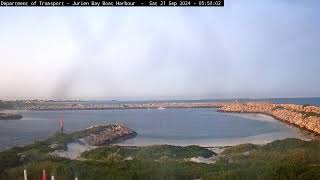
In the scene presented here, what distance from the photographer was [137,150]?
3875 millimetres

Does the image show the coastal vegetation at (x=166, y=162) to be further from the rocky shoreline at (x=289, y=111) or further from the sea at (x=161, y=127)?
the rocky shoreline at (x=289, y=111)

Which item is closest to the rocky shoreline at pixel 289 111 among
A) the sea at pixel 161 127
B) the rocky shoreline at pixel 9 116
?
the sea at pixel 161 127

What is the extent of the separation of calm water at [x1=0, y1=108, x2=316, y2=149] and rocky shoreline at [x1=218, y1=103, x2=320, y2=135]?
10 cm

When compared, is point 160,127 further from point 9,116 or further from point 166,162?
point 9,116

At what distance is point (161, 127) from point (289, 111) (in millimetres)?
1473

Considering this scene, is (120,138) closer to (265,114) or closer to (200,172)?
(200,172)

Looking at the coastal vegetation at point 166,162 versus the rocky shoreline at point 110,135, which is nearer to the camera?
the coastal vegetation at point 166,162

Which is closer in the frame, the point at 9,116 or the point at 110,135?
the point at 9,116

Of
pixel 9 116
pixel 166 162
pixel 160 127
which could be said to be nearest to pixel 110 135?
pixel 160 127

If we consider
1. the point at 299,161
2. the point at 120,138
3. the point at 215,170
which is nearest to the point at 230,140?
Result: the point at 215,170

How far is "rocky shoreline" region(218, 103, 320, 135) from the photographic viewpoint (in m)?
4.09

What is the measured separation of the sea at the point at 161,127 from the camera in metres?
3.73

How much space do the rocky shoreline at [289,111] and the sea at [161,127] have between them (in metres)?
0.09

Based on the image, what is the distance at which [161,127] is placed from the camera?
3902mm
